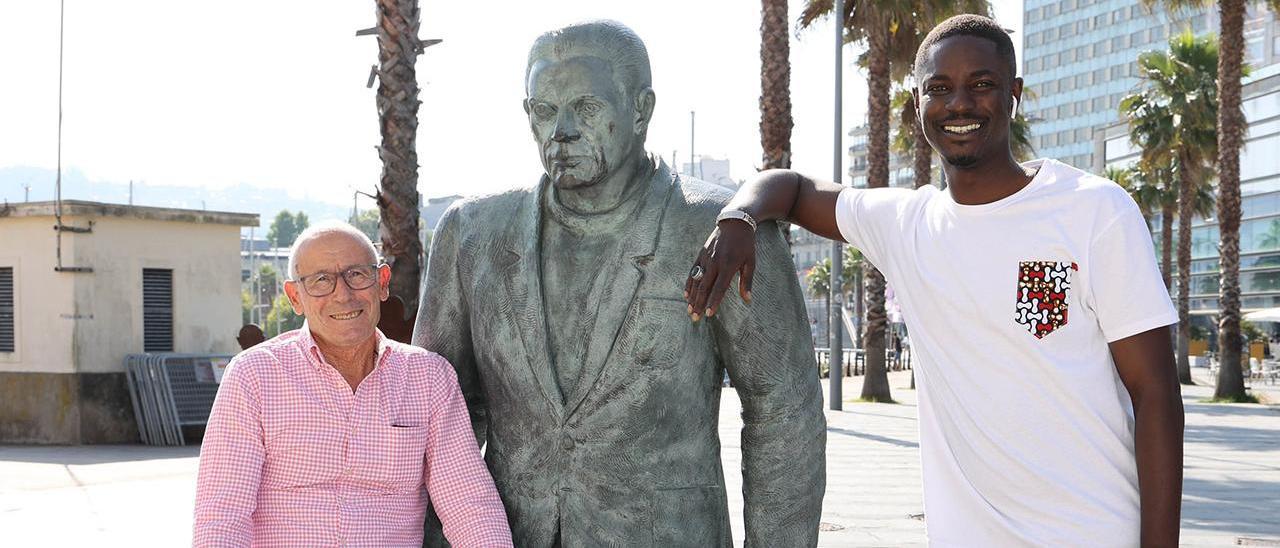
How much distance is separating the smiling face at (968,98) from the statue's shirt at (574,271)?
60 cm

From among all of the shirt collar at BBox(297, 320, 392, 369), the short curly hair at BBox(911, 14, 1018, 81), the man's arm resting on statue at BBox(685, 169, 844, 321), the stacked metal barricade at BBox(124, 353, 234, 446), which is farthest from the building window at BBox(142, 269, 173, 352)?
the short curly hair at BBox(911, 14, 1018, 81)

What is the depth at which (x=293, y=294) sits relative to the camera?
271 centimetres

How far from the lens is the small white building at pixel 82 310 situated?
15.5 m

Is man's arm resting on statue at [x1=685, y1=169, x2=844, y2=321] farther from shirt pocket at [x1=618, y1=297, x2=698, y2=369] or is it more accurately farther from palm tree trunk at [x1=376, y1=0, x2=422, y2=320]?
palm tree trunk at [x1=376, y1=0, x2=422, y2=320]

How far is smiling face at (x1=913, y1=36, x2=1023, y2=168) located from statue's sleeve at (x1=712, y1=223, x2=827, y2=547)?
39cm

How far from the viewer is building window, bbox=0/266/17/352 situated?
15.8 meters

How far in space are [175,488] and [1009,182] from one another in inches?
421

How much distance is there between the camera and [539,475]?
259 centimetres

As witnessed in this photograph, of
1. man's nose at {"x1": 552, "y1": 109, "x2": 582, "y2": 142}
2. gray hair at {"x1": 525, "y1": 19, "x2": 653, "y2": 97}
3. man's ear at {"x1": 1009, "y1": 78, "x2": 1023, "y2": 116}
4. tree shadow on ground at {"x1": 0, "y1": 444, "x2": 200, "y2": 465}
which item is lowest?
tree shadow on ground at {"x1": 0, "y1": 444, "x2": 200, "y2": 465}

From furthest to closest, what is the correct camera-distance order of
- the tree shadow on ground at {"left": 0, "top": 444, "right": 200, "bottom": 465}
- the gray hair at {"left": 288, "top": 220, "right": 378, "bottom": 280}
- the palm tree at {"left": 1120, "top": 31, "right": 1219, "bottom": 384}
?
the palm tree at {"left": 1120, "top": 31, "right": 1219, "bottom": 384}, the tree shadow on ground at {"left": 0, "top": 444, "right": 200, "bottom": 465}, the gray hair at {"left": 288, "top": 220, "right": 378, "bottom": 280}

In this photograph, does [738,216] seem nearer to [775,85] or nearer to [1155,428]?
[1155,428]

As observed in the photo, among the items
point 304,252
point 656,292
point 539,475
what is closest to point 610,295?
point 656,292

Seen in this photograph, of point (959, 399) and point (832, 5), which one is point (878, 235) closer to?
point (959, 399)

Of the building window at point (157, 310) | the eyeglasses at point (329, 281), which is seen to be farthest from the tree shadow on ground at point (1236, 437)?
the eyeglasses at point (329, 281)
